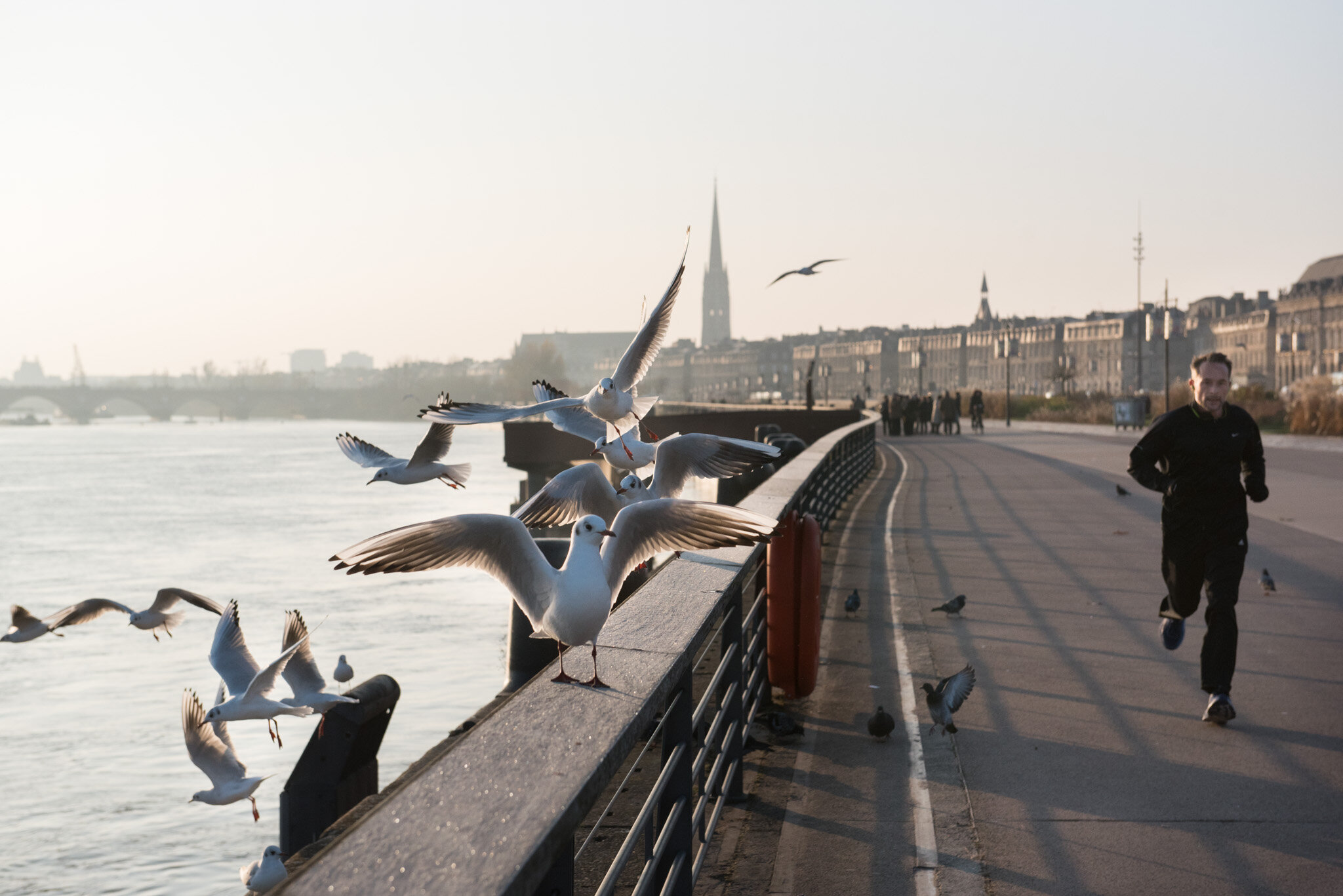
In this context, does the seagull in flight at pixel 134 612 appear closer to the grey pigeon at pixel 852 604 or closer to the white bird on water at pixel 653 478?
A: the grey pigeon at pixel 852 604

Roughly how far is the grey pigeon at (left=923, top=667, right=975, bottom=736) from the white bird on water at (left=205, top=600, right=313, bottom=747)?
10.5ft

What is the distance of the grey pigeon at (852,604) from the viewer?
396 inches

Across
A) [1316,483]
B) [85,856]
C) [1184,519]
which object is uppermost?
[1184,519]

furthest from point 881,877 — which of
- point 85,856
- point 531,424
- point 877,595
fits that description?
point 531,424

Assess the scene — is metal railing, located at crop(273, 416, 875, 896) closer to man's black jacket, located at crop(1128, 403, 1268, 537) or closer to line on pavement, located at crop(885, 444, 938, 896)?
line on pavement, located at crop(885, 444, 938, 896)

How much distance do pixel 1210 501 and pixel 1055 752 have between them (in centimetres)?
160

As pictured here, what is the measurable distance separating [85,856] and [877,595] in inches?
371

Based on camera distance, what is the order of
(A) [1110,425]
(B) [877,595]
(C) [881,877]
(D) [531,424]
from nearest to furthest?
(C) [881,877]
(B) [877,595]
(D) [531,424]
(A) [1110,425]

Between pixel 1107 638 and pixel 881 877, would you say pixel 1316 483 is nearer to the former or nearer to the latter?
pixel 1107 638

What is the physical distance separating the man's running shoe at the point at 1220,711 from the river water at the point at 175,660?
9751 mm

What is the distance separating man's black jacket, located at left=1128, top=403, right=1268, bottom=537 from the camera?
6.68 metres

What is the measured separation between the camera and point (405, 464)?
7.58 metres

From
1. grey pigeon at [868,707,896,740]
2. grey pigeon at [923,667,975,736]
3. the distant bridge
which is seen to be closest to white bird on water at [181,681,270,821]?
grey pigeon at [868,707,896,740]

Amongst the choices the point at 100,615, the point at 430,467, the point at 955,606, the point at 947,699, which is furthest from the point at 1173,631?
the point at 100,615
